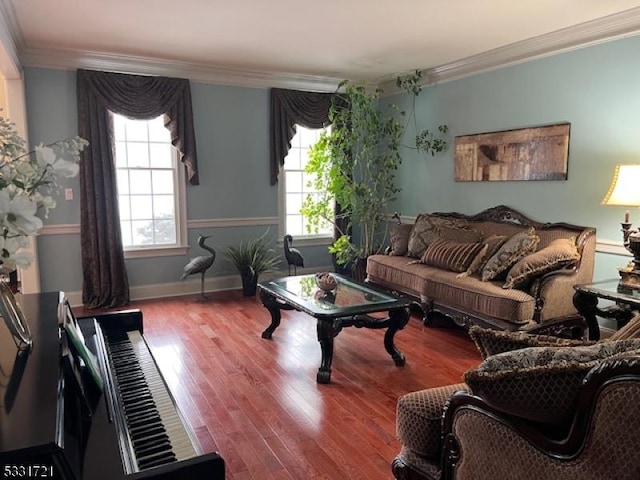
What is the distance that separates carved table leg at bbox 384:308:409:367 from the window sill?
9.56 ft

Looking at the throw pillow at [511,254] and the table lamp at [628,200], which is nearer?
the table lamp at [628,200]

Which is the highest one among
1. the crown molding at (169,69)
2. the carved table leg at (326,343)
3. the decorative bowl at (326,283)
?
the crown molding at (169,69)

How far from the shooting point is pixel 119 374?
5.48ft

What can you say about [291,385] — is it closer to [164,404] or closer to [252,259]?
[164,404]

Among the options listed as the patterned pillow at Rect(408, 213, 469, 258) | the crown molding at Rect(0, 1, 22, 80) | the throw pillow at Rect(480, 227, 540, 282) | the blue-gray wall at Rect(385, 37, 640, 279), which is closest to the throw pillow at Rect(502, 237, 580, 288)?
the throw pillow at Rect(480, 227, 540, 282)

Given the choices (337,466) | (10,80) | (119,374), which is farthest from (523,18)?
(10,80)

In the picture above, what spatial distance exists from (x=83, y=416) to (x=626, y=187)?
3566 mm

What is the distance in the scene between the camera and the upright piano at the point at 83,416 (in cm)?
89

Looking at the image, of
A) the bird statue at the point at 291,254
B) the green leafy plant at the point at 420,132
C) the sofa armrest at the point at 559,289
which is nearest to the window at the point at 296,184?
the bird statue at the point at 291,254

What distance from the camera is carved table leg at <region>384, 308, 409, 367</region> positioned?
11.3ft

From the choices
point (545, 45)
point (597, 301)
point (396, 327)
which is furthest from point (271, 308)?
point (545, 45)

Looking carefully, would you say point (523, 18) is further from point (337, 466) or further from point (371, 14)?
point (337, 466)

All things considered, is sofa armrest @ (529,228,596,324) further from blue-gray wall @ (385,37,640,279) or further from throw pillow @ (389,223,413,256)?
throw pillow @ (389,223,413,256)

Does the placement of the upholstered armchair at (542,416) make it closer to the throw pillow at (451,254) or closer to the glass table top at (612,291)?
the glass table top at (612,291)
